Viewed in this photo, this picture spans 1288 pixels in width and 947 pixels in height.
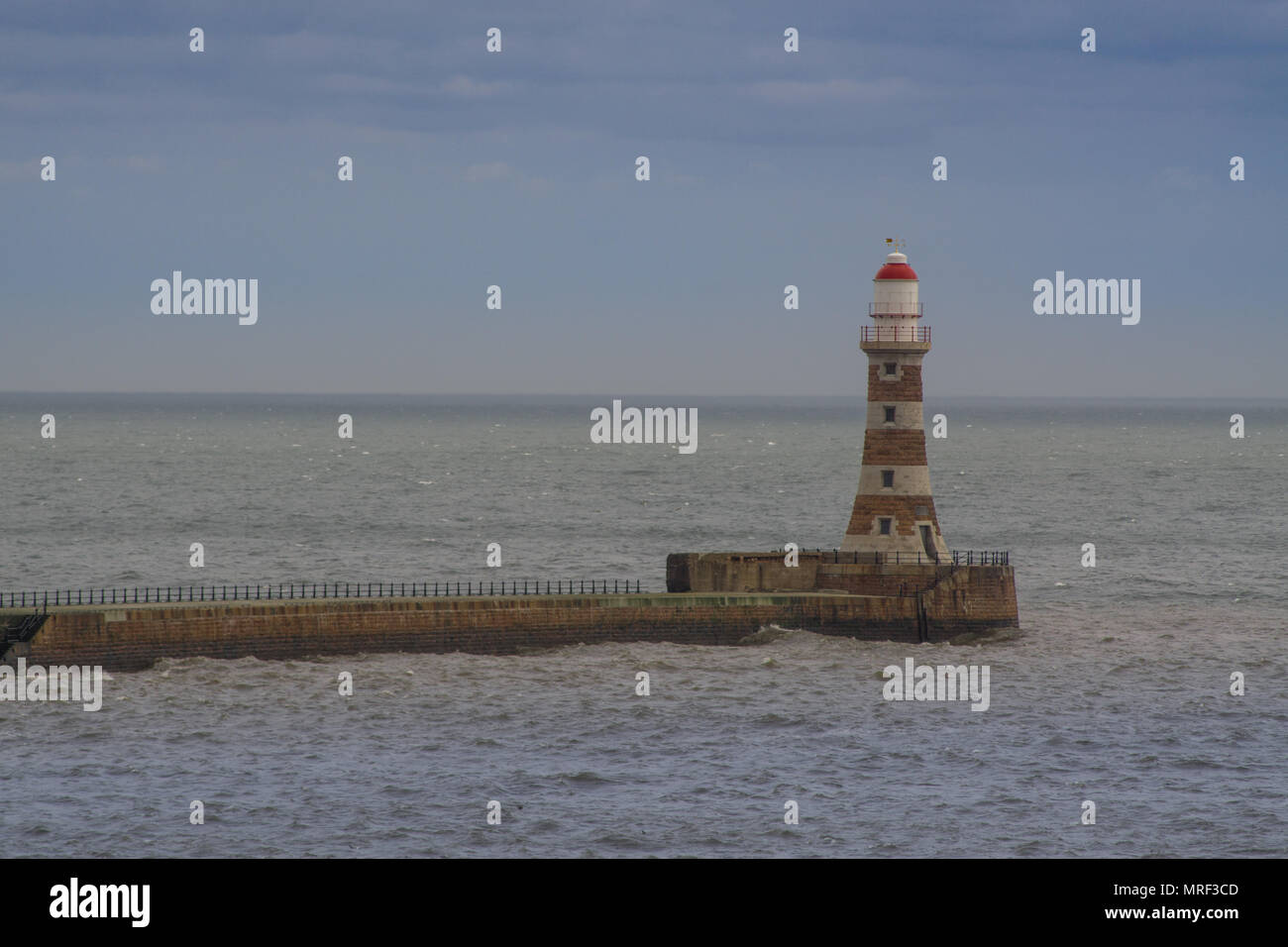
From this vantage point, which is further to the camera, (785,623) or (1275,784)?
(785,623)

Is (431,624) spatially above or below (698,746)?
above

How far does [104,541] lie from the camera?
90.4m

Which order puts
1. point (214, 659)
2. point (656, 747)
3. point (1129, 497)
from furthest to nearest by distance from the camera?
1. point (1129, 497)
2. point (214, 659)
3. point (656, 747)

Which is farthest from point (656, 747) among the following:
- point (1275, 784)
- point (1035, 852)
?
point (1275, 784)

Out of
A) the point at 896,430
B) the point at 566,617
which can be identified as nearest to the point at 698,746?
the point at 566,617

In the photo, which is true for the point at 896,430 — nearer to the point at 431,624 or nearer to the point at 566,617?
the point at 566,617

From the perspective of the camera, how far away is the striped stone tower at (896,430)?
53219 millimetres

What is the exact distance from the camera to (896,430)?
5334 centimetres

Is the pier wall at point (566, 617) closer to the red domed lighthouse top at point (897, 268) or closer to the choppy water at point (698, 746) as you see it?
the choppy water at point (698, 746)

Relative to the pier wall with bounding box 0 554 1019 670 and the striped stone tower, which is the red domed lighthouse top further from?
the pier wall with bounding box 0 554 1019 670

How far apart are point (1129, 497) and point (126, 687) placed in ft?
350

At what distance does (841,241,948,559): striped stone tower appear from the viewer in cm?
5322

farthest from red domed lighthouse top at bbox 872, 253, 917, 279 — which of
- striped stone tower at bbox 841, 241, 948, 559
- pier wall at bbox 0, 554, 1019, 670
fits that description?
pier wall at bbox 0, 554, 1019, 670
